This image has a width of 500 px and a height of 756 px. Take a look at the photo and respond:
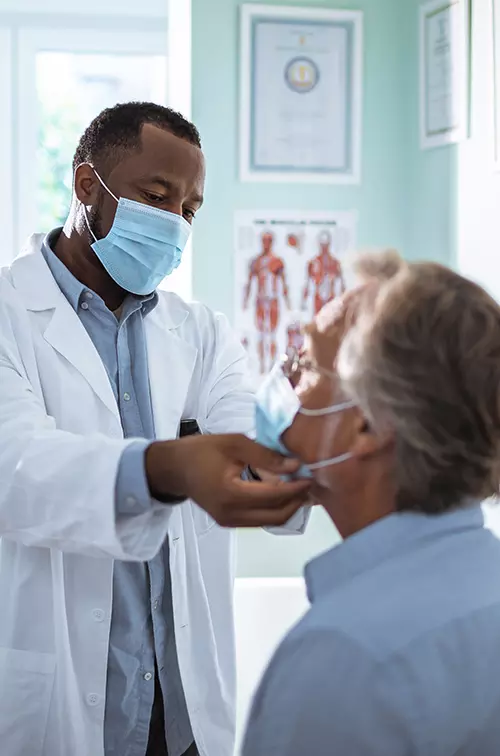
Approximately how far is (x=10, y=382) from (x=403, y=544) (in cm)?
67

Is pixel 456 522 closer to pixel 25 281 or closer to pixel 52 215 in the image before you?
pixel 25 281

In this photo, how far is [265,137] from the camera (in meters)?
2.60

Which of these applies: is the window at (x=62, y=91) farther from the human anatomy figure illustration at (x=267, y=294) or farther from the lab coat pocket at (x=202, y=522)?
the lab coat pocket at (x=202, y=522)

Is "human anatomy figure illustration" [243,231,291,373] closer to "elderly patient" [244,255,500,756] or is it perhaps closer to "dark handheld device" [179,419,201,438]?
"dark handheld device" [179,419,201,438]

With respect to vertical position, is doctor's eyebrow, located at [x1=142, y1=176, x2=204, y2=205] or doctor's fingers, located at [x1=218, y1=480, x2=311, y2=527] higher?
doctor's eyebrow, located at [x1=142, y1=176, x2=204, y2=205]

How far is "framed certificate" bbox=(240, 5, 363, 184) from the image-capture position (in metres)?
2.58

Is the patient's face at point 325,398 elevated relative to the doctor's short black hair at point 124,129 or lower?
lower

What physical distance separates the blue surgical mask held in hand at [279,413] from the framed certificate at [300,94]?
1.56 metres

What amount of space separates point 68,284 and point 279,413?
0.61 metres

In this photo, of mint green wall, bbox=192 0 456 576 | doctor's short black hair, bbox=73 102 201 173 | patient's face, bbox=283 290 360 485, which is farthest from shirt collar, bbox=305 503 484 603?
mint green wall, bbox=192 0 456 576

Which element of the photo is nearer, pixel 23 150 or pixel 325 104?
pixel 325 104

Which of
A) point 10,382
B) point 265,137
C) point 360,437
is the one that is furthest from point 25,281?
point 265,137

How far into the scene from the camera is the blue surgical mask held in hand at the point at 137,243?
1.56 m

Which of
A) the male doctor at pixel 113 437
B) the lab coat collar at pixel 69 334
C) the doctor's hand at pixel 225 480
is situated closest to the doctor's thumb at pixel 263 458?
the doctor's hand at pixel 225 480
